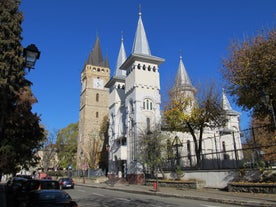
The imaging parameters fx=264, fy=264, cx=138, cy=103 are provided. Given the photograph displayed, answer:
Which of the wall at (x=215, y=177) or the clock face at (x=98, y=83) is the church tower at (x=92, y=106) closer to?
the clock face at (x=98, y=83)

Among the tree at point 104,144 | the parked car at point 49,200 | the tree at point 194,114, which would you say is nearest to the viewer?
the parked car at point 49,200

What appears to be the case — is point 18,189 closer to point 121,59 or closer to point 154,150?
point 154,150

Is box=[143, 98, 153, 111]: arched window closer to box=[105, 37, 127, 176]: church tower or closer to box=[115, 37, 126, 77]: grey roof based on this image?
box=[105, 37, 127, 176]: church tower

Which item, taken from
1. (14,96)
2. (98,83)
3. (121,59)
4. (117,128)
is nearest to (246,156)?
(14,96)

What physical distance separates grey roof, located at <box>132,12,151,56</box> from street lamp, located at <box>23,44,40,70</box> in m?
37.2

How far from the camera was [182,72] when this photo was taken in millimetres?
49562

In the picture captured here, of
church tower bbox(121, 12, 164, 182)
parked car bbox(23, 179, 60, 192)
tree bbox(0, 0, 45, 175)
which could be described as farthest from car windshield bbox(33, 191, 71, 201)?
church tower bbox(121, 12, 164, 182)

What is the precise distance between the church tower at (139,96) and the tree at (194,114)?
8.53 metres

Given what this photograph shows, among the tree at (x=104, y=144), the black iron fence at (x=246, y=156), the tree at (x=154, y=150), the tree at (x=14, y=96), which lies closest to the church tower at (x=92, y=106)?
the tree at (x=104, y=144)

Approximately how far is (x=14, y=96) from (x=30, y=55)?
1005 cm

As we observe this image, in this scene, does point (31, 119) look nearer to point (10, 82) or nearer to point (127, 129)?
point (10, 82)

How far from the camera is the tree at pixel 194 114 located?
27047 millimetres

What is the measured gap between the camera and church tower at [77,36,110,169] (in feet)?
197

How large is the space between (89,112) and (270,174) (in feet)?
173
